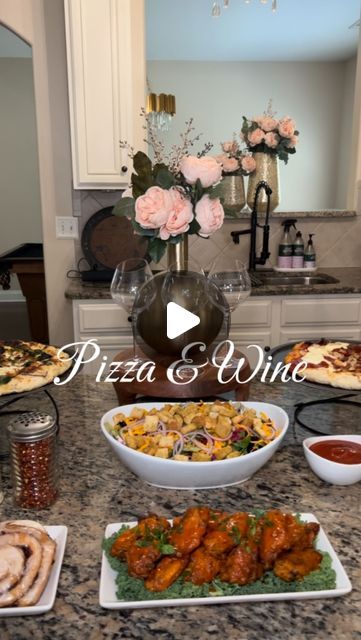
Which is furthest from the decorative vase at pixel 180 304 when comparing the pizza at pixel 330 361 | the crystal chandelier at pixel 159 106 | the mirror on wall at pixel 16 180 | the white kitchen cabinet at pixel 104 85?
the mirror on wall at pixel 16 180

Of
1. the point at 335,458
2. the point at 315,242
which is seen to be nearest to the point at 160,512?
the point at 335,458

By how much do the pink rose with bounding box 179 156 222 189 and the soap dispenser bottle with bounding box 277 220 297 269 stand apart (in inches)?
80.5

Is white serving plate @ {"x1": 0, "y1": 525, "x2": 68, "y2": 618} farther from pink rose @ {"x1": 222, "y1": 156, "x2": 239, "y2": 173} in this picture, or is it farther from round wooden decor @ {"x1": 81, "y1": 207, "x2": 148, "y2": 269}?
pink rose @ {"x1": 222, "y1": 156, "x2": 239, "y2": 173}

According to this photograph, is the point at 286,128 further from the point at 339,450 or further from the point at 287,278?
the point at 339,450

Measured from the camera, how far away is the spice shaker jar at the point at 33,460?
0.98m

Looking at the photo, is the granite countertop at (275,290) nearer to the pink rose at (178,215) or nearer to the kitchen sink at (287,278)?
the kitchen sink at (287,278)

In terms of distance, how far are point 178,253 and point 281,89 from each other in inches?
244

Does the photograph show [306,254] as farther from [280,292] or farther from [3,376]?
[3,376]

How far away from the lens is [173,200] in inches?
51.8

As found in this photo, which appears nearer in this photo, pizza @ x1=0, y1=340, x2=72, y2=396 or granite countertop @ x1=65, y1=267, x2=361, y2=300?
pizza @ x1=0, y1=340, x2=72, y2=396

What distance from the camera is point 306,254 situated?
3.29 metres

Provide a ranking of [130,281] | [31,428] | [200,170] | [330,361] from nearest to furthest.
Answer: [31,428] → [200,170] → [330,361] → [130,281]

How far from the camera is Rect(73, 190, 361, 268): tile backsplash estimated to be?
3322mm

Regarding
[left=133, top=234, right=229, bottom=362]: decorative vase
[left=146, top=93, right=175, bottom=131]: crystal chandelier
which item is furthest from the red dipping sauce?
[left=146, top=93, right=175, bottom=131]: crystal chandelier
